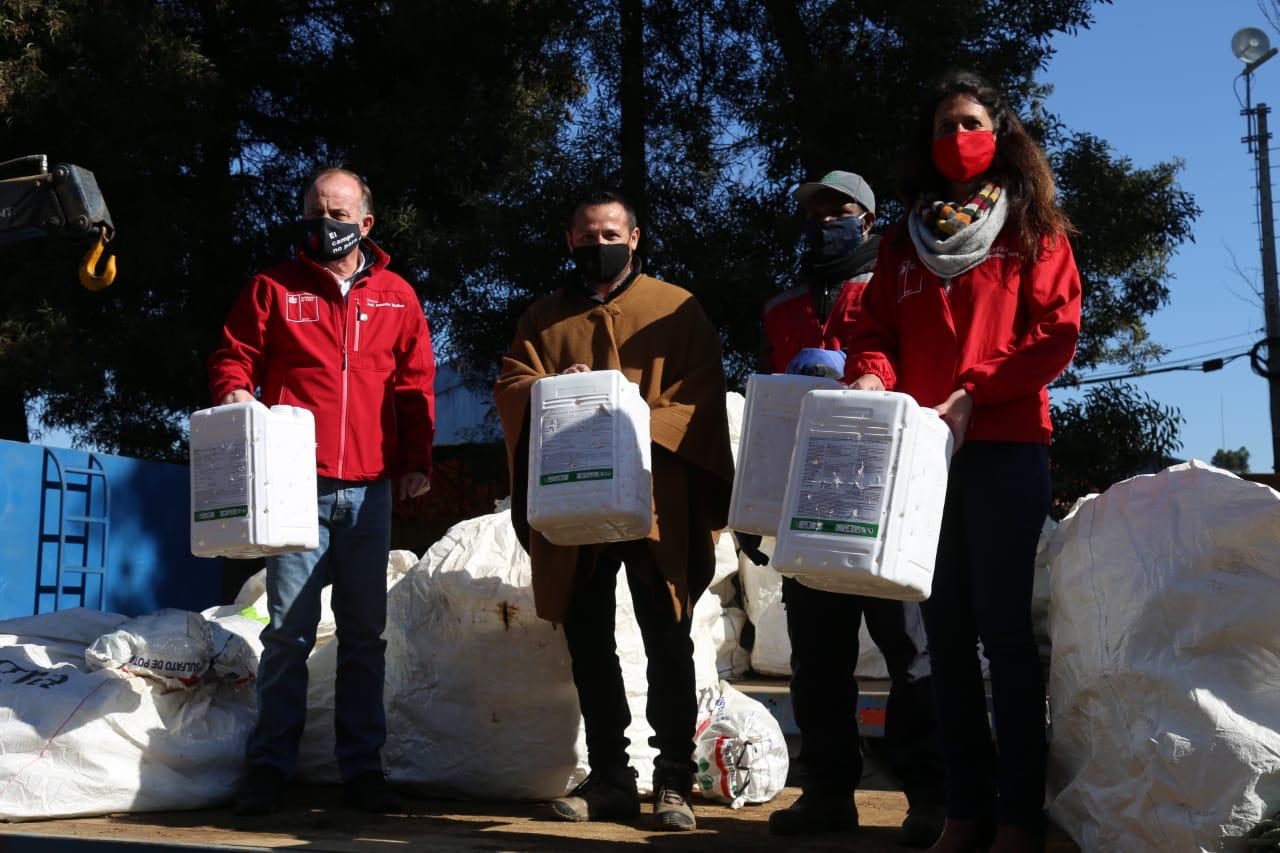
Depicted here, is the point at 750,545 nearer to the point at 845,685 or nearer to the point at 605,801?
the point at 845,685

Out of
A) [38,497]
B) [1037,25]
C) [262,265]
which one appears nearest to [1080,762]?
[38,497]

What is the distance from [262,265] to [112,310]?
3.76 ft

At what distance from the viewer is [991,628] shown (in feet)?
9.22

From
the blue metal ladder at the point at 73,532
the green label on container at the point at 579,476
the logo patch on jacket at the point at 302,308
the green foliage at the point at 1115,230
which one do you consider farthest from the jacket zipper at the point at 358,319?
the green foliage at the point at 1115,230

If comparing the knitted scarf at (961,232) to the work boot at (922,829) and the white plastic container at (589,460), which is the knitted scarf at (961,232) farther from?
the work boot at (922,829)

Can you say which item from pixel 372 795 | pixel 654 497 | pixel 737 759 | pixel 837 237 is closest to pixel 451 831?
pixel 372 795

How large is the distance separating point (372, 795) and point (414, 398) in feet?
3.80

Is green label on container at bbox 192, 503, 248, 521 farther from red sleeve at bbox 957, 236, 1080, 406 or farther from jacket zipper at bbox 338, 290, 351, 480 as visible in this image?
red sleeve at bbox 957, 236, 1080, 406

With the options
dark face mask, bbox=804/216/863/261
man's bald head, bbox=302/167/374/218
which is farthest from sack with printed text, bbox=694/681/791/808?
man's bald head, bbox=302/167/374/218

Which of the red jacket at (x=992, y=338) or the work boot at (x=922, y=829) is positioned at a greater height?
the red jacket at (x=992, y=338)

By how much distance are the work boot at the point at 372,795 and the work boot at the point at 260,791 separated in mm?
192

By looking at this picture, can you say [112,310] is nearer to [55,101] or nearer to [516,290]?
[55,101]

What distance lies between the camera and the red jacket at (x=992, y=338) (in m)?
2.79

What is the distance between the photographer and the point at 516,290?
29.4 ft
